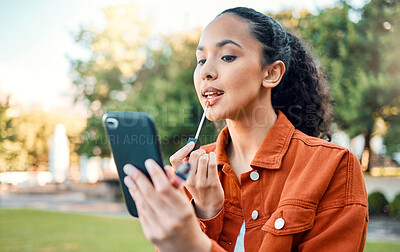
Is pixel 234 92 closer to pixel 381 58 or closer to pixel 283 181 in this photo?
pixel 283 181

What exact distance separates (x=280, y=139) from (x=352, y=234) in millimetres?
600

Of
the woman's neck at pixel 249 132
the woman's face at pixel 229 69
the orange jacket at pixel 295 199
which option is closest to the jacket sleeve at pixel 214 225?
the orange jacket at pixel 295 199

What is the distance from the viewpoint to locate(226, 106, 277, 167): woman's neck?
2113 mm

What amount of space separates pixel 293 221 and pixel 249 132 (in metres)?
0.60

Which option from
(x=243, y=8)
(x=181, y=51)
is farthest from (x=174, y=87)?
(x=243, y=8)

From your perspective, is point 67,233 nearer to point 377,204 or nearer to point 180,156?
point 180,156

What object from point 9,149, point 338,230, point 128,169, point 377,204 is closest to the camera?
point 128,169

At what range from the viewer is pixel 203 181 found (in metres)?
1.74

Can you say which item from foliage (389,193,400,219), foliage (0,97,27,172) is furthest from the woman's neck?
foliage (0,97,27,172)

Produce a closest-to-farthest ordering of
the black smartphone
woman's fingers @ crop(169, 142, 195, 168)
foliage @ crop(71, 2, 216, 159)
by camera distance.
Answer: the black smartphone
woman's fingers @ crop(169, 142, 195, 168)
foliage @ crop(71, 2, 216, 159)

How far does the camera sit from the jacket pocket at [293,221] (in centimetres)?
168

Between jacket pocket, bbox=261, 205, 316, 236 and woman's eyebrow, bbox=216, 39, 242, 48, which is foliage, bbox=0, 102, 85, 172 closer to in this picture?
woman's eyebrow, bbox=216, 39, 242, 48

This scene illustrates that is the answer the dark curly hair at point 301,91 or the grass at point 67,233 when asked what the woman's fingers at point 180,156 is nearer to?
the dark curly hair at point 301,91

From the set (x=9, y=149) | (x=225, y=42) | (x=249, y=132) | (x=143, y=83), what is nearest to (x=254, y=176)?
(x=249, y=132)
